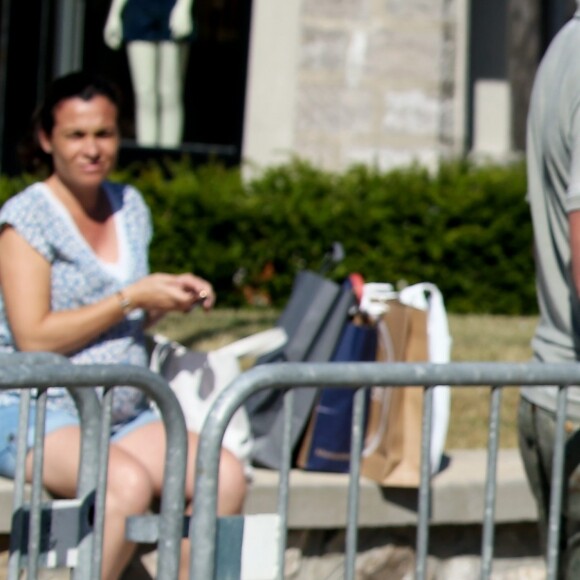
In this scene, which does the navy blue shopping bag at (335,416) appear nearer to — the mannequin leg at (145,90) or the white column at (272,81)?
the white column at (272,81)

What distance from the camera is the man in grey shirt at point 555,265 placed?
10.8 ft

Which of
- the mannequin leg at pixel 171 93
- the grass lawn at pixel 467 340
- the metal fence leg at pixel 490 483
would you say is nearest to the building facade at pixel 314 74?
the mannequin leg at pixel 171 93

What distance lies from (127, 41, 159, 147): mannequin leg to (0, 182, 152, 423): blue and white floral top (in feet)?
16.8

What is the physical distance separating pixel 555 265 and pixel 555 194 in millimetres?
153

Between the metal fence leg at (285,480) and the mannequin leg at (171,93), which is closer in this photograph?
the metal fence leg at (285,480)

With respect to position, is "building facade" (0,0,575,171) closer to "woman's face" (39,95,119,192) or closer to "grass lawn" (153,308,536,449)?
"grass lawn" (153,308,536,449)

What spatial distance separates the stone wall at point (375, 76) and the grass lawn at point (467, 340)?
1.24 m

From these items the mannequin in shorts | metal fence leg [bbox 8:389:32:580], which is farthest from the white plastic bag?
the mannequin in shorts

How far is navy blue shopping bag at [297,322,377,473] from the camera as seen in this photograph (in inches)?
182

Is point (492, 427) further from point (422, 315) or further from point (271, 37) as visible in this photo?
point (271, 37)

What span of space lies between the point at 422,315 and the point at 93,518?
159 cm

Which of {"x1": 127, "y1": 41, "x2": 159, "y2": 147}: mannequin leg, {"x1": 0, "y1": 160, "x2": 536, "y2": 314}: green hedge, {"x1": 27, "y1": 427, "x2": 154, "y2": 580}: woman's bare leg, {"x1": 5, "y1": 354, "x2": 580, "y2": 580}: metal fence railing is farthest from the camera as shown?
{"x1": 127, "y1": 41, "x2": 159, "y2": 147}: mannequin leg

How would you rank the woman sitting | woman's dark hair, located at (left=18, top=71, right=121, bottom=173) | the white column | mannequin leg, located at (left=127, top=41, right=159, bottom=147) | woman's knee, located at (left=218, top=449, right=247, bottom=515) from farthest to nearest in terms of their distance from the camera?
mannequin leg, located at (left=127, top=41, right=159, bottom=147), the white column, woman's dark hair, located at (left=18, top=71, right=121, bottom=173), woman's knee, located at (left=218, top=449, right=247, bottom=515), the woman sitting

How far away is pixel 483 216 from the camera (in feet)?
28.2
